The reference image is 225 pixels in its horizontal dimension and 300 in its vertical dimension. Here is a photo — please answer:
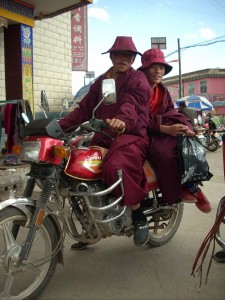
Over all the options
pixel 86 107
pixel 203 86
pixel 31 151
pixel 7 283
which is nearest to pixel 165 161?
pixel 86 107

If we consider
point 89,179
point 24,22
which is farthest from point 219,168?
point 89,179

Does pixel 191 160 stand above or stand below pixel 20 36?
below

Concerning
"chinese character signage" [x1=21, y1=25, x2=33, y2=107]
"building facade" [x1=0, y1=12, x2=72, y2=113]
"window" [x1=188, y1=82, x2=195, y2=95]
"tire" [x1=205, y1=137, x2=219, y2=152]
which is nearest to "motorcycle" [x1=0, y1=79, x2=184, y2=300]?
"chinese character signage" [x1=21, y1=25, x2=33, y2=107]

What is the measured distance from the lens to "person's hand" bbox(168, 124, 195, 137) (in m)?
3.09

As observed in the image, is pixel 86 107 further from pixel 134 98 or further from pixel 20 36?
pixel 20 36

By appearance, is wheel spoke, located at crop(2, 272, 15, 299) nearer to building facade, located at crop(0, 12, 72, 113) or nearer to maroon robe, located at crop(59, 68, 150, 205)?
maroon robe, located at crop(59, 68, 150, 205)

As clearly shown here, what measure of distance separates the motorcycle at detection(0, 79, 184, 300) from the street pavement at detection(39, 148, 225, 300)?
0.34 metres

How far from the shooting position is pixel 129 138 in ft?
9.37

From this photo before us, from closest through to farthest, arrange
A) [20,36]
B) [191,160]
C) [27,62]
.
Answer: [191,160] < [20,36] < [27,62]

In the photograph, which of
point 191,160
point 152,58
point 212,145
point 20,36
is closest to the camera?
point 191,160

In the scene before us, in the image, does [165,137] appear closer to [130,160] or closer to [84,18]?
[130,160]

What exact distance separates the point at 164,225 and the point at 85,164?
4.71ft

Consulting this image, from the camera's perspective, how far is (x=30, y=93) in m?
7.23

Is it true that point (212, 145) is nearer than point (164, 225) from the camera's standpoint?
No
